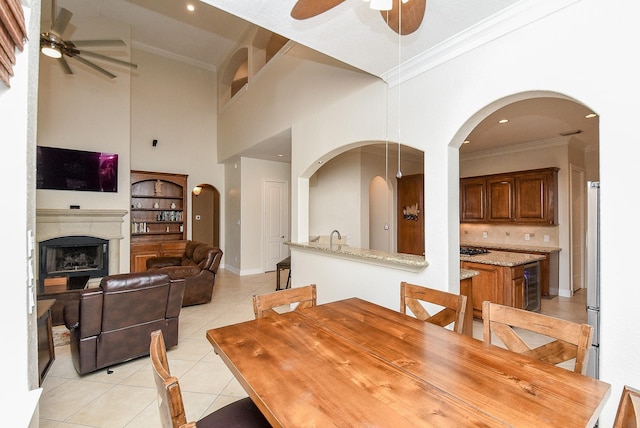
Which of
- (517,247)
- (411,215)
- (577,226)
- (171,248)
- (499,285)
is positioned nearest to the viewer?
(499,285)

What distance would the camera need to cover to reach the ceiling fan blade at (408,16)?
1943 millimetres

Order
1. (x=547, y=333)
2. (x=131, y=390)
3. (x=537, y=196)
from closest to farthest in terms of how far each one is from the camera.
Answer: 1. (x=547, y=333)
2. (x=131, y=390)
3. (x=537, y=196)

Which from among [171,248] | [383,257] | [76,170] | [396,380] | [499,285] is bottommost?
[499,285]

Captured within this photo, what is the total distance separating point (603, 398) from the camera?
3.24 ft

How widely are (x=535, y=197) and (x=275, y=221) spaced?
5.37m

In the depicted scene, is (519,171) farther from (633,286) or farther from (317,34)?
(317,34)

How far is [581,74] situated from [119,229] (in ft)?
23.6

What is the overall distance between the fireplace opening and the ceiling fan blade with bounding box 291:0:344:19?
19.2 ft

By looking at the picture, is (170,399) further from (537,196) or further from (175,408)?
(537,196)

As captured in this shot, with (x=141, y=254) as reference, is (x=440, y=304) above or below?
above

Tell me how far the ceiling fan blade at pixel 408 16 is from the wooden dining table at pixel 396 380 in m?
2.01

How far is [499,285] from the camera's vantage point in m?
3.71

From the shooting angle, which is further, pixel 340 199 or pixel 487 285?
pixel 340 199

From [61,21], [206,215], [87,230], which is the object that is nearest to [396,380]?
[61,21]
